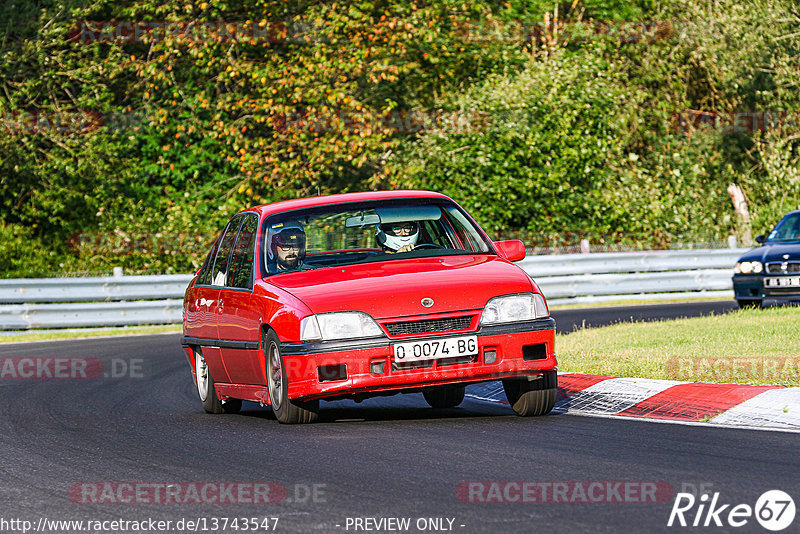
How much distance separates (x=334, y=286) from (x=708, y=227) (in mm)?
26431

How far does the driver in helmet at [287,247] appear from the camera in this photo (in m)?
9.20

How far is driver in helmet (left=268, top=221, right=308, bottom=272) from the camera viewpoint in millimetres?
9195

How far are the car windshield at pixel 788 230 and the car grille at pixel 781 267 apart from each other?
3.90 ft

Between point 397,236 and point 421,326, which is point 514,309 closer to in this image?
point 421,326

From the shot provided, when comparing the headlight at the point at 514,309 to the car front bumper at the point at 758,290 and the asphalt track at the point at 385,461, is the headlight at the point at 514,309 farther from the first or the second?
the car front bumper at the point at 758,290

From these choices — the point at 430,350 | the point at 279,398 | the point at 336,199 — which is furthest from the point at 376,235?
the point at 430,350

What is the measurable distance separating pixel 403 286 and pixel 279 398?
47.9 inches

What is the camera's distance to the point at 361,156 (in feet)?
89.2

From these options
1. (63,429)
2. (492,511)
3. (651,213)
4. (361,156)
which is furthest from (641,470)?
(651,213)

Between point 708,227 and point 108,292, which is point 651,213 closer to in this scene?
point 708,227

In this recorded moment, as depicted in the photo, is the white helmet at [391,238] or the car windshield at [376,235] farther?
the white helmet at [391,238]

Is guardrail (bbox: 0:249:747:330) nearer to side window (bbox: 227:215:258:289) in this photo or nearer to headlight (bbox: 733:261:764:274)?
headlight (bbox: 733:261:764:274)

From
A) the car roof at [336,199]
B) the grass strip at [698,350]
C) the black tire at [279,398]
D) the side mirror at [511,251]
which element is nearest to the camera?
the black tire at [279,398]

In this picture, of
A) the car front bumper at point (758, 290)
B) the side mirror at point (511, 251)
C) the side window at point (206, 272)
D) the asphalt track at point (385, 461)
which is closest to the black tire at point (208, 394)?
the asphalt track at point (385, 461)
